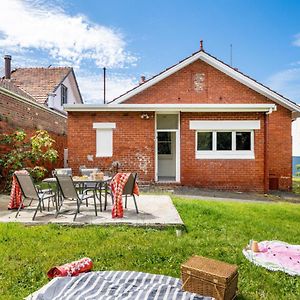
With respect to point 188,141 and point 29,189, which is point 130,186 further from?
point 188,141

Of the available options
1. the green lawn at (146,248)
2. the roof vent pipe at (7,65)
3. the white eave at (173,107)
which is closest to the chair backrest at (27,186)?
the green lawn at (146,248)

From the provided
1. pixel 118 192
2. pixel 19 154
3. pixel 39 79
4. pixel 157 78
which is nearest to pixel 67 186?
pixel 118 192

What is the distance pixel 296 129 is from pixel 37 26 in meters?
24.0

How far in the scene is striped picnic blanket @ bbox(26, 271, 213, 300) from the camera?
11.8ft

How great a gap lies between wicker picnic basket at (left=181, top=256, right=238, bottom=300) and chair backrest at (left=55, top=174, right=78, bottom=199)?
12.8 feet

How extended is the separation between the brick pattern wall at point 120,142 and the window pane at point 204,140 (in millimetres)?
2061

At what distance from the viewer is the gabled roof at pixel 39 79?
24.6 meters

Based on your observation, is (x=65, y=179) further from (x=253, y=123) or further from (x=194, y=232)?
(x=253, y=123)

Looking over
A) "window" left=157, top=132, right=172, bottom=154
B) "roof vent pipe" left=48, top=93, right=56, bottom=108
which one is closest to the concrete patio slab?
"window" left=157, top=132, right=172, bottom=154

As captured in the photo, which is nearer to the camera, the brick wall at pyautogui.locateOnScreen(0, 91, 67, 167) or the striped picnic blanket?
the striped picnic blanket

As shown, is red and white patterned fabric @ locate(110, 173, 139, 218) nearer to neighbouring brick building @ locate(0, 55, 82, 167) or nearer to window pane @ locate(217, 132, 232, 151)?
neighbouring brick building @ locate(0, 55, 82, 167)

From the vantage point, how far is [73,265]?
14.3 feet

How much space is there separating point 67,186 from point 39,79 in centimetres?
2106

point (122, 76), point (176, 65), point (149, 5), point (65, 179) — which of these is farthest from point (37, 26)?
point (122, 76)
